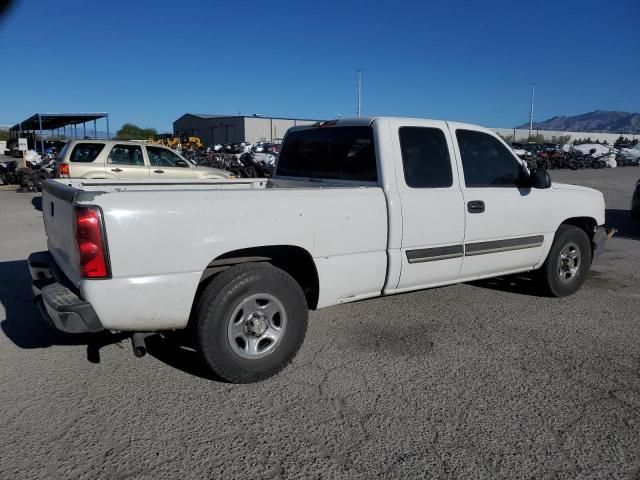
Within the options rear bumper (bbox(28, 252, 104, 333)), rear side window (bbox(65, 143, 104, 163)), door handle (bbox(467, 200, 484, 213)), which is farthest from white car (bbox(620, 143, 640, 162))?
rear bumper (bbox(28, 252, 104, 333))

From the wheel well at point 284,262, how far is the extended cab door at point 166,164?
32.2 ft

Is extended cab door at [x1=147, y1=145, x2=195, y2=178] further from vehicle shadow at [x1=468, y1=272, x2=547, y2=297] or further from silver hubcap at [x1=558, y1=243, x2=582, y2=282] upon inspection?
silver hubcap at [x1=558, y1=243, x2=582, y2=282]

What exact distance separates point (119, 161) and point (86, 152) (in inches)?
29.7

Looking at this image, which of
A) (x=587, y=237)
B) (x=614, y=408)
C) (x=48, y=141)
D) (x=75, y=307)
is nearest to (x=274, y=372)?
(x=75, y=307)

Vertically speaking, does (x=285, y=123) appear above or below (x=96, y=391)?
above

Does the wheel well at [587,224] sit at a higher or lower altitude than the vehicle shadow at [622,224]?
higher

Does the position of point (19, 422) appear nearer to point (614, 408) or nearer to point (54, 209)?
point (54, 209)

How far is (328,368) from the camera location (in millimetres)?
3848

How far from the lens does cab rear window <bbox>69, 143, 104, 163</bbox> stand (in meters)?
12.3

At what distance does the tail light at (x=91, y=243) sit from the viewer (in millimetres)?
2930

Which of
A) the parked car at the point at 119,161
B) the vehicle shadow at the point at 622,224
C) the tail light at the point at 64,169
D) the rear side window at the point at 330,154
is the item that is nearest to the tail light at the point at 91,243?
the rear side window at the point at 330,154

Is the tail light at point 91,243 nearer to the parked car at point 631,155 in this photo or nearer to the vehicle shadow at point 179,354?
the vehicle shadow at point 179,354

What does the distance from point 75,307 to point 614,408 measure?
333 cm

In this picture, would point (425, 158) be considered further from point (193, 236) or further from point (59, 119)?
point (59, 119)
